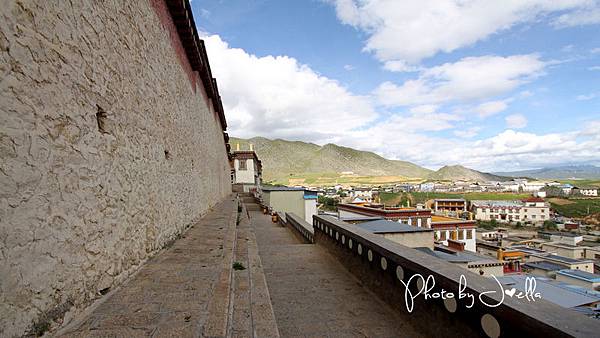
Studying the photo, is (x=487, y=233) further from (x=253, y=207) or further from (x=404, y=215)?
(x=253, y=207)

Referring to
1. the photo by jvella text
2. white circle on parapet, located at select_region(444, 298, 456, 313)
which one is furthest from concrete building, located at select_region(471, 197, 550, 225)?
white circle on parapet, located at select_region(444, 298, 456, 313)

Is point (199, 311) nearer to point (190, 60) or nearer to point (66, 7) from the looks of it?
point (66, 7)

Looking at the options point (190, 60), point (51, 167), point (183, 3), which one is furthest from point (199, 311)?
point (190, 60)

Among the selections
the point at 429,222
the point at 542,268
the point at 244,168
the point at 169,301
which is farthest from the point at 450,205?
the point at 169,301

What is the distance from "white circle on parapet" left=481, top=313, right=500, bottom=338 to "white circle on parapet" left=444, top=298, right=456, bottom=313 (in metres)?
0.30

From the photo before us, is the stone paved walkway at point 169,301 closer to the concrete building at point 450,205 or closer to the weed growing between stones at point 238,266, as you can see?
the weed growing between stones at point 238,266

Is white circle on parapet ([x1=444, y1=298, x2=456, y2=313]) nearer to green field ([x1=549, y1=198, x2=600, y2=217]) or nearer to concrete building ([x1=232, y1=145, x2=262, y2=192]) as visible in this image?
concrete building ([x1=232, y1=145, x2=262, y2=192])

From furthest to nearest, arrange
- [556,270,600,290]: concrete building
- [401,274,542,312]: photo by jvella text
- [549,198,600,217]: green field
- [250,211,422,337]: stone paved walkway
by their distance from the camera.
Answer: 1. [549,198,600,217]: green field
2. [556,270,600,290]: concrete building
3. [250,211,422,337]: stone paved walkway
4. [401,274,542,312]: photo by jvella text

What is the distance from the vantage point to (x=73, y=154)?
7.38 ft

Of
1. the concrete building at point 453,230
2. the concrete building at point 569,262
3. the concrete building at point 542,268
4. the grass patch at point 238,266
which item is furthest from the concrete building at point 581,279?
the grass patch at point 238,266

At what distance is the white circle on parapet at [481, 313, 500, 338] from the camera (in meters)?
2.06

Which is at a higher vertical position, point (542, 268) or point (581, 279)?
point (581, 279)

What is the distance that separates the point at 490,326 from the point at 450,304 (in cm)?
42

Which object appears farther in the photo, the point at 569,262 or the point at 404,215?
the point at 404,215
